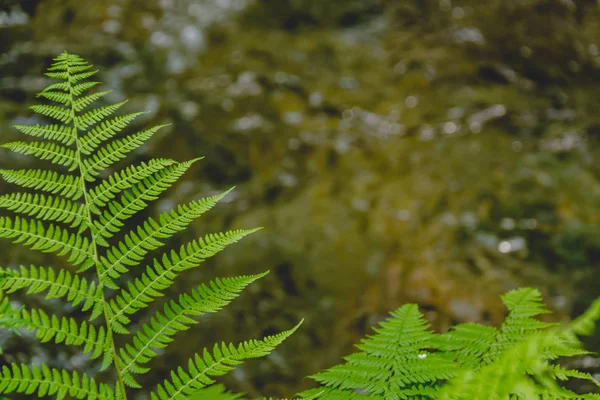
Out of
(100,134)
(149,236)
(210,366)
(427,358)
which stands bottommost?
(427,358)

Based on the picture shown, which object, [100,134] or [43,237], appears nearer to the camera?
[43,237]

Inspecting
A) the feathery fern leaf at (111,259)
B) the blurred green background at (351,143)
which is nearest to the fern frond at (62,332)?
the feathery fern leaf at (111,259)

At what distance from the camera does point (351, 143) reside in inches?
193

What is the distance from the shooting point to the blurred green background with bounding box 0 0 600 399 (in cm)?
378

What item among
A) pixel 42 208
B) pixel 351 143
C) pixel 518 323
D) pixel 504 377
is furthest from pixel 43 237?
pixel 351 143

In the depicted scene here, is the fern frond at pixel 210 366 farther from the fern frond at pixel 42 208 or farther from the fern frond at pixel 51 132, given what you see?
the fern frond at pixel 51 132

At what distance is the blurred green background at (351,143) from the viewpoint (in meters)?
3.78

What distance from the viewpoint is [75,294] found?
1447mm

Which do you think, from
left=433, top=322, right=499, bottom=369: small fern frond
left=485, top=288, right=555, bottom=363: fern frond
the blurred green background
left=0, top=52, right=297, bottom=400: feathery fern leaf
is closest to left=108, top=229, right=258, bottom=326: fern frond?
left=0, top=52, right=297, bottom=400: feathery fern leaf

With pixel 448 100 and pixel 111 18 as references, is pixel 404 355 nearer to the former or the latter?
pixel 448 100

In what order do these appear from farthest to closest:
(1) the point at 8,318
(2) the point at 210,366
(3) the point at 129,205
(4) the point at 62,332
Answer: (3) the point at 129,205
(2) the point at 210,366
(4) the point at 62,332
(1) the point at 8,318

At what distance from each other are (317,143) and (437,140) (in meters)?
1.23

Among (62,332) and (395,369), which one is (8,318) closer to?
(62,332)

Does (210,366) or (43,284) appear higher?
(43,284)
